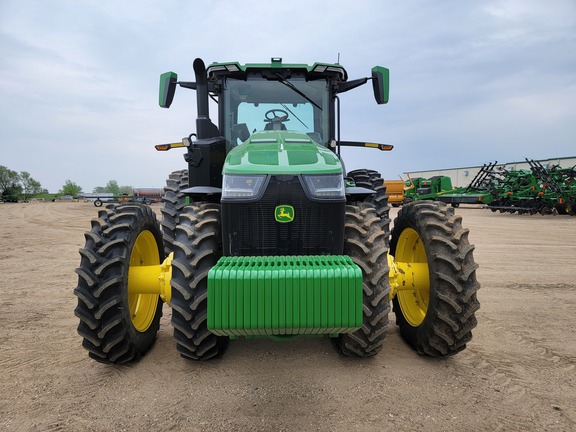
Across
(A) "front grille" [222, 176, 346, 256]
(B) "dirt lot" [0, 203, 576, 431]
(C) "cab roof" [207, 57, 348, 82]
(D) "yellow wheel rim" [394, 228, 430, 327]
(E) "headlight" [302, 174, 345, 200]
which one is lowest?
(B) "dirt lot" [0, 203, 576, 431]

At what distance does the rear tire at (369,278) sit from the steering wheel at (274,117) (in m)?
1.77

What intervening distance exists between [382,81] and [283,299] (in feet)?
9.97

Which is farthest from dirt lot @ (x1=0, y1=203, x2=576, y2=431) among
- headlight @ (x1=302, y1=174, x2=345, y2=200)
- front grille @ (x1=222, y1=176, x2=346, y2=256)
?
headlight @ (x1=302, y1=174, x2=345, y2=200)

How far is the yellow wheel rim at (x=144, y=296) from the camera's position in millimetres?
3533

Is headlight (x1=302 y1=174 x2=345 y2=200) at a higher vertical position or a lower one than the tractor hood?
lower

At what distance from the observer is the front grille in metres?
2.90

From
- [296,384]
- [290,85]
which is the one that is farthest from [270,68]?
[296,384]

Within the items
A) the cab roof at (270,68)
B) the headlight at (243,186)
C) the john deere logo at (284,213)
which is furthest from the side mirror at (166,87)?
the john deere logo at (284,213)

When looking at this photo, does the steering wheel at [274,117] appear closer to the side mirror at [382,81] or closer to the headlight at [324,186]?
the side mirror at [382,81]

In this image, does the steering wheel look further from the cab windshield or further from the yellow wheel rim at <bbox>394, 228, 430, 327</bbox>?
the yellow wheel rim at <bbox>394, 228, 430, 327</bbox>

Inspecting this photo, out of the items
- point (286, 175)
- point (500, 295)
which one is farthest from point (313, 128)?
point (500, 295)

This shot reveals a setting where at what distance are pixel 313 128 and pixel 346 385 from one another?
283 cm

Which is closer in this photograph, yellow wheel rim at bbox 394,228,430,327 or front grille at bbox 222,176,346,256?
front grille at bbox 222,176,346,256

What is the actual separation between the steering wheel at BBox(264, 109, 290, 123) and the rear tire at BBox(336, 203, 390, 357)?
5.79ft
